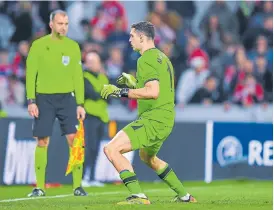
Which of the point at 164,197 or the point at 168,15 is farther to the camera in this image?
the point at 168,15

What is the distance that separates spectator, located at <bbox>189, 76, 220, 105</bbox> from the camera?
19.9m

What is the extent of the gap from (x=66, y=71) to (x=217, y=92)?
258 inches

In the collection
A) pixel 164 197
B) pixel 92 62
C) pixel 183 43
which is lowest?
pixel 164 197

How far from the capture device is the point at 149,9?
21969 mm

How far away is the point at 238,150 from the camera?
1827 centimetres

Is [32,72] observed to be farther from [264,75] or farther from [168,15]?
[168,15]

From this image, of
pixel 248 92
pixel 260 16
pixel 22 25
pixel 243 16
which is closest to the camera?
pixel 248 92

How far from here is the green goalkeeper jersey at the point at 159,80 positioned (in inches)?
431

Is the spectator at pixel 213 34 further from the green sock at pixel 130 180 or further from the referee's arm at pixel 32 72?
the green sock at pixel 130 180

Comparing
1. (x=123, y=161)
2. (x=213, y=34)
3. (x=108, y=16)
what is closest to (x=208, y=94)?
(x=213, y=34)

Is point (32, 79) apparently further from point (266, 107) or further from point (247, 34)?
point (247, 34)

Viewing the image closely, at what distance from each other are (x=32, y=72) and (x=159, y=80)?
325cm

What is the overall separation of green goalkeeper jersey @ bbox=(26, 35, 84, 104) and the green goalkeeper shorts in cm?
300

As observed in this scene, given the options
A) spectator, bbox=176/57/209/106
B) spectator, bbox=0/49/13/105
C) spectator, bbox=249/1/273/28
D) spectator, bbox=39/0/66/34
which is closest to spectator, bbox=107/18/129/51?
spectator, bbox=39/0/66/34
